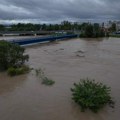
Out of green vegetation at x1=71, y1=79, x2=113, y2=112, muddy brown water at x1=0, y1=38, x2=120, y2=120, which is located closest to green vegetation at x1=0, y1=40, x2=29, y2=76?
muddy brown water at x1=0, y1=38, x2=120, y2=120

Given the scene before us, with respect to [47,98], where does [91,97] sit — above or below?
above

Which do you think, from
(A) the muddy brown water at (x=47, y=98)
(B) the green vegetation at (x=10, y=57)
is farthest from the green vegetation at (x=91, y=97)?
(B) the green vegetation at (x=10, y=57)

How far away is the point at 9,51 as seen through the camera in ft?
50.8

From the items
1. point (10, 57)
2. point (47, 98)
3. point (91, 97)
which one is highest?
point (10, 57)

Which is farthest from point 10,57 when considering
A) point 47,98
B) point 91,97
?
point 91,97

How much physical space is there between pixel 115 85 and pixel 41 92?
3.71 metres

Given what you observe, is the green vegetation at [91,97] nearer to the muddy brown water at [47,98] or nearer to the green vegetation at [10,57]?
the muddy brown water at [47,98]

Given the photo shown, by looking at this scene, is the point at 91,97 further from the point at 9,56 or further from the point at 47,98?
the point at 9,56

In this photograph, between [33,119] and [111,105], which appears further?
[111,105]

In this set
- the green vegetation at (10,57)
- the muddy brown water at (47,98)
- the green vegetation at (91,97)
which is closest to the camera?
the muddy brown water at (47,98)

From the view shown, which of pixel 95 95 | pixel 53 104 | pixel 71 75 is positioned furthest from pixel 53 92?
→ pixel 71 75

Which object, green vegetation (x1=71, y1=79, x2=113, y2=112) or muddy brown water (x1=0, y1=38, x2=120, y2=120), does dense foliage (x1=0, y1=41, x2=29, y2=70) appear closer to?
muddy brown water (x1=0, y1=38, x2=120, y2=120)

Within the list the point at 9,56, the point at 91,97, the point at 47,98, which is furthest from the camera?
the point at 9,56

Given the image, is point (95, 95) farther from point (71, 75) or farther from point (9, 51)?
point (9, 51)
